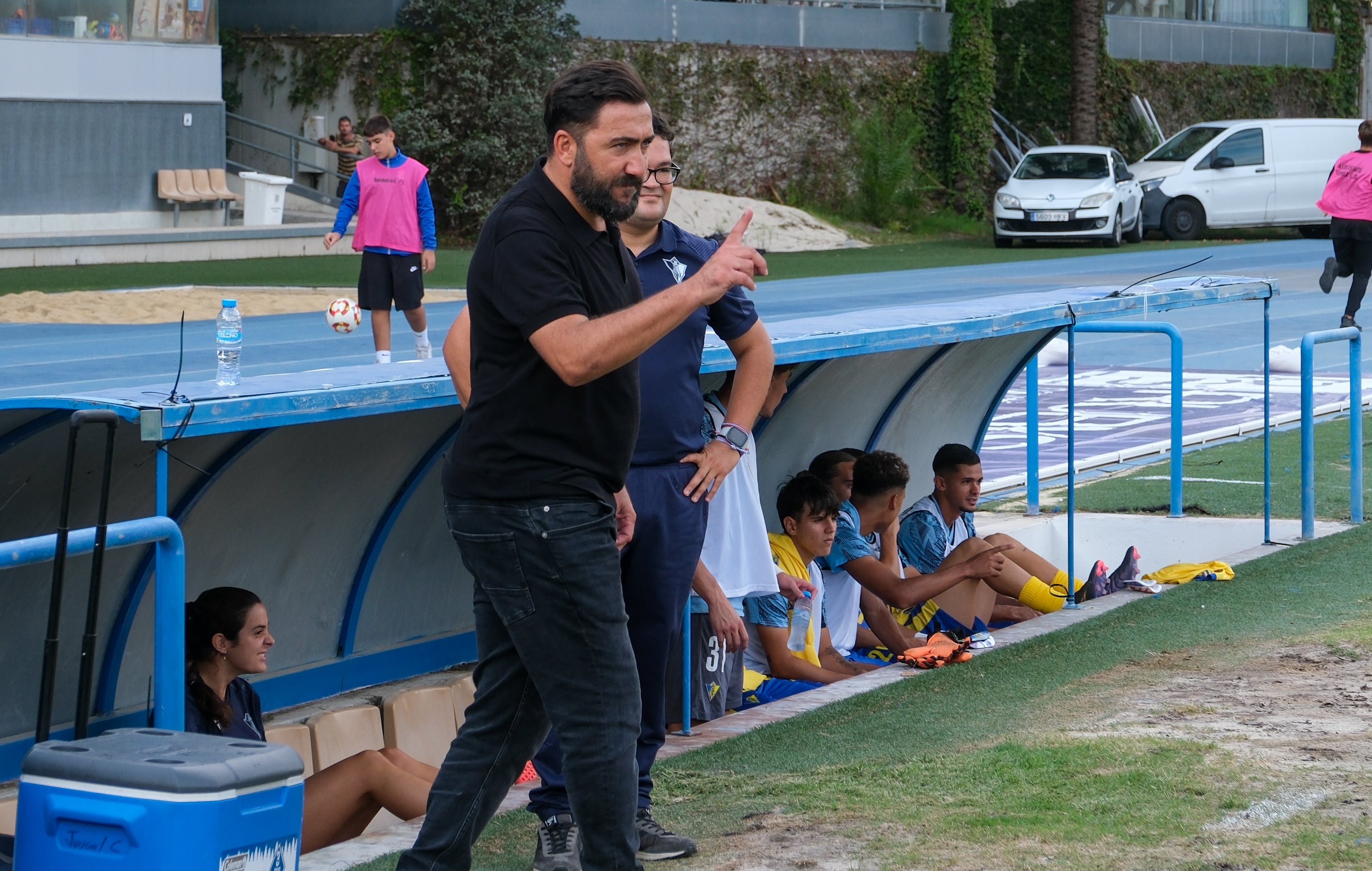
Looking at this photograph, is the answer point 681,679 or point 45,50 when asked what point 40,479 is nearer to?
point 681,679

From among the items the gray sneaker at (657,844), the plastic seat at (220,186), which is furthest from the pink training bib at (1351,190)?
the plastic seat at (220,186)

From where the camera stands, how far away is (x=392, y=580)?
6.79 meters

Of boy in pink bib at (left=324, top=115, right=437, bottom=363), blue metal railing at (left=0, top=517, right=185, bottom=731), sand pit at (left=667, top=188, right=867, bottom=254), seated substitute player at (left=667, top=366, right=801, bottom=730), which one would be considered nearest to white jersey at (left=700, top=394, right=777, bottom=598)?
seated substitute player at (left=667, top=366, right=801, bottom=730)

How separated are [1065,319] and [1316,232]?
30.9 meters

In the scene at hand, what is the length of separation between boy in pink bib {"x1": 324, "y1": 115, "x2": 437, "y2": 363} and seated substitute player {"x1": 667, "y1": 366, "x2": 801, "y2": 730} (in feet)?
29.3

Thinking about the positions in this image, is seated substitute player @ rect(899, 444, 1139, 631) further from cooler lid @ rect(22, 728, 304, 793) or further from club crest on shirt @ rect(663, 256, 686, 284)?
cooler lid @ rect(22, 728, 304, 793)

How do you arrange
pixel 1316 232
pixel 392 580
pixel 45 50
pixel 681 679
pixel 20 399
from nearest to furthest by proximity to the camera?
pixel 20 399
pixel 681 679
pixel 392 580
pixel 45 50
pixel 1316 232

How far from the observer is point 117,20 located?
102 feet

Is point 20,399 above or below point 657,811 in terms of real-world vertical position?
above

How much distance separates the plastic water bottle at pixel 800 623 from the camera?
22.5 ft

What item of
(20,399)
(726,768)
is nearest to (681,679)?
(726,768)

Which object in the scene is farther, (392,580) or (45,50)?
(45,50)

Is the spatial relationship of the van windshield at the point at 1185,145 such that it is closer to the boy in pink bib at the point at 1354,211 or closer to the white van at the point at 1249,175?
the white van at the point at 1249,175

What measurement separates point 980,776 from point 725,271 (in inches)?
92.4
